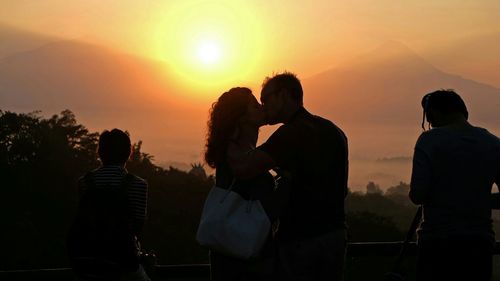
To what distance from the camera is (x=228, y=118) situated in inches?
167

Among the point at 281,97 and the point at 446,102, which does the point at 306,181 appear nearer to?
the point at 281,97

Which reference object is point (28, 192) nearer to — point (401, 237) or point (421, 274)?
point (401, 237)

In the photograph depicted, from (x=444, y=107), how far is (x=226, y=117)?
1.51 m

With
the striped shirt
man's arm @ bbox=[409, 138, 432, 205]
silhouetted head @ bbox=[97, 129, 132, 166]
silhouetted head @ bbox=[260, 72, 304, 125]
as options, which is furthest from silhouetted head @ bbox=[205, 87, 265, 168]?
man's arm @ bbox=[409, 138, 432, 205]

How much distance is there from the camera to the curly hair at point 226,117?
425cm

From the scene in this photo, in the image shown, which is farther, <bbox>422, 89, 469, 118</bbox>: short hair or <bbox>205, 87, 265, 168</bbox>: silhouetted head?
<bbox>422, 89, 469, 118</bbox>: short hair

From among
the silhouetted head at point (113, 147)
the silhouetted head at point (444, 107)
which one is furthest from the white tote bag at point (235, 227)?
the silhouetted head at point (444, 107)

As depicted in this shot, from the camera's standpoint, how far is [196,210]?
1903cm

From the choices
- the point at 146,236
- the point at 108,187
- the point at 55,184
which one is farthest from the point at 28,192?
the point at 108,187

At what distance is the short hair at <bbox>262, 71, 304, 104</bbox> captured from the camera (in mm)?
4551

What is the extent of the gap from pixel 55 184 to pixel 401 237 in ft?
39.3

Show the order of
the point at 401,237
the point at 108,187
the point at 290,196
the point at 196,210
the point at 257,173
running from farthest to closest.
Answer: the point at 401,237
the point at 196,210
the point at 108,187
the point at 290,196
the point at 257,173

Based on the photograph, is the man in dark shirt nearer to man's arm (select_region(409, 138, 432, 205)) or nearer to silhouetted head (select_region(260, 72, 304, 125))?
silhouetted head (select_region(260, 72, 304, 125))

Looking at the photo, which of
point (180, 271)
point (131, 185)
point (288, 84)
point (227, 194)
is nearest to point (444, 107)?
point (288, 84)
